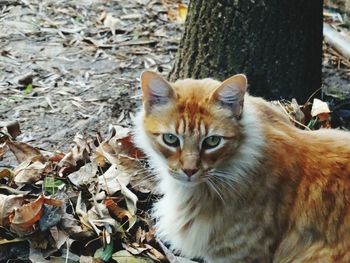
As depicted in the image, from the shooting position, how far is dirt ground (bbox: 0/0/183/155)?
531 centimetres

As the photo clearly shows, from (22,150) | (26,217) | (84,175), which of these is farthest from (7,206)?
(22,150)

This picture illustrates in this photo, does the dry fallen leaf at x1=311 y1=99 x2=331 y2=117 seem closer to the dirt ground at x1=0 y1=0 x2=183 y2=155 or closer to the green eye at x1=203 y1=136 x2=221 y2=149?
the dirt ground at x1=0 y1=0 x2=183 y2=155

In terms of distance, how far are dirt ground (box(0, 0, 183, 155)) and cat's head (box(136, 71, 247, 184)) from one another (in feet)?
5.18

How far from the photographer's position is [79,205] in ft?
13.5

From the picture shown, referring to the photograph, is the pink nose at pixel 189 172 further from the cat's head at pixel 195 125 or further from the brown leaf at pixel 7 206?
the brown leaf at pixel 7 206

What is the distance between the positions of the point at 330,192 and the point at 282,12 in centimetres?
185

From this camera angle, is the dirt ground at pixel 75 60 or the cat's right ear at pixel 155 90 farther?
the dirt ground at pixel 75 60

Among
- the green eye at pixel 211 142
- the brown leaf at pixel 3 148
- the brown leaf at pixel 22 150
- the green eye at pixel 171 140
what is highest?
the green eye at pixel 211 142

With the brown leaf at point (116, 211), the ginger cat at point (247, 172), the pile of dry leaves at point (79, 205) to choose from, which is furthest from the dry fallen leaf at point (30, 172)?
the ginger cat at point (247, 172)

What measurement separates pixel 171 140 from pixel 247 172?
1.39 ft

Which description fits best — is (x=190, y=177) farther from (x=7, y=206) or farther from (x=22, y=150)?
(x=22, y=150)

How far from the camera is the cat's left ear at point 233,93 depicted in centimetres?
338

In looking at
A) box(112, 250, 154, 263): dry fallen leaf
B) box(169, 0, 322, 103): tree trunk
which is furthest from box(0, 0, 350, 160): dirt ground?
box(112, 250, 154, 263): dry fallen leaf

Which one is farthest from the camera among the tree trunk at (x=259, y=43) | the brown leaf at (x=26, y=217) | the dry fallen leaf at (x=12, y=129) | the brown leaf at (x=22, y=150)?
the tree trunk at (x=259, y=43)
